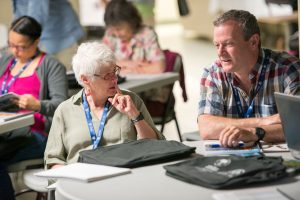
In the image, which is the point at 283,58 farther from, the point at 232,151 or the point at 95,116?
the point at 95,116

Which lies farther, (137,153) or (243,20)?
(243,20)

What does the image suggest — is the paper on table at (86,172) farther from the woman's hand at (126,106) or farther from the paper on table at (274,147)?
the paper on table at (274,147)

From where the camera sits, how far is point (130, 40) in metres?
6.07

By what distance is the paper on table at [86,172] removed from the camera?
9.47ft

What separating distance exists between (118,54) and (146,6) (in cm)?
124

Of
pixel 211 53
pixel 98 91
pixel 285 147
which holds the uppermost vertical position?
pixel 98 91

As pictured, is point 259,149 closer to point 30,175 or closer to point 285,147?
point 285,147

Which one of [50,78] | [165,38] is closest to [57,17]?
[50,78]

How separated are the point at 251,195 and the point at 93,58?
4.45 feet

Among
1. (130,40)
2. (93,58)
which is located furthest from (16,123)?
(130,40)

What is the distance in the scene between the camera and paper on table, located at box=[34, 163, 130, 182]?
2.89 meters

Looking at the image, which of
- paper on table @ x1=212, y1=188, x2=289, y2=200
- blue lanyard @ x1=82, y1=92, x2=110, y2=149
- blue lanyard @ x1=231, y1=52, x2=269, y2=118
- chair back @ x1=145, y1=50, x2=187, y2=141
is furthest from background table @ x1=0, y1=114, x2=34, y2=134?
paper on table @ x1=212, y1=188, x2=289, y2=200

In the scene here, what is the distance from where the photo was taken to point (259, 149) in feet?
10.6

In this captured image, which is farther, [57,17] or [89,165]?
[57,17]
